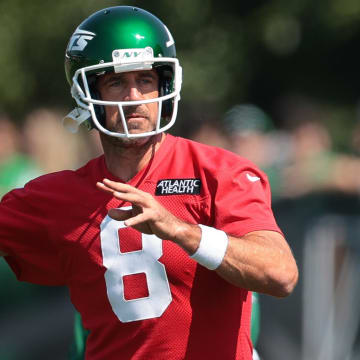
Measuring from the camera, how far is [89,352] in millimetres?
4391

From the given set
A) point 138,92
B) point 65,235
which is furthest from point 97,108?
point 65,235

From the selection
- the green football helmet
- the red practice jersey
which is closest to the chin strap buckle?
the green football helmet

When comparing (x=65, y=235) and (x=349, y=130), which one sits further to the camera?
(x=349, y=130)

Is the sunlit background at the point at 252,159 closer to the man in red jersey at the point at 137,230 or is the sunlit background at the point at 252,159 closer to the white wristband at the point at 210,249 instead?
the man in red jersey at the point at 137,230

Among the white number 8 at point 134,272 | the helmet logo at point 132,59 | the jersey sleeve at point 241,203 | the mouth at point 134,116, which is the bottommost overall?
the white number 8 at point 134,272

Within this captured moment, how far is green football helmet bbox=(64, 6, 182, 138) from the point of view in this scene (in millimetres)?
4316

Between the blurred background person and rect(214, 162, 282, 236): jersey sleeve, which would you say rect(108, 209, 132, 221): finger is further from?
the blurred background person

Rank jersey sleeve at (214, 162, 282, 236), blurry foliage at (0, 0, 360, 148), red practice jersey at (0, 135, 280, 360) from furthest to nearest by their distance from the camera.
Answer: blurry foliage at (0, 0, 360, 148), red practice jersey at (0, 135, 280, 360), jersey sleeve at (214, 162, 282, 236)

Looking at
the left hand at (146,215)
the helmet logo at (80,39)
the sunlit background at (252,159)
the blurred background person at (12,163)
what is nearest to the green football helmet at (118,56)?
the helmet logo at (80,39)

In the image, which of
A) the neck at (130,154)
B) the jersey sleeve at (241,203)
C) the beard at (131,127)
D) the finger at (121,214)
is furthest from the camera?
the neck at (130,154)

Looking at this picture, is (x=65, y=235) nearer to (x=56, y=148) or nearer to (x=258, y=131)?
(x=56, y=148)

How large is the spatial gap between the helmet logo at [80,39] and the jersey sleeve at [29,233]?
65 cm

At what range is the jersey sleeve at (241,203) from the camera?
4.02 metres

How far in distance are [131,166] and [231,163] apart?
0.47 meters
